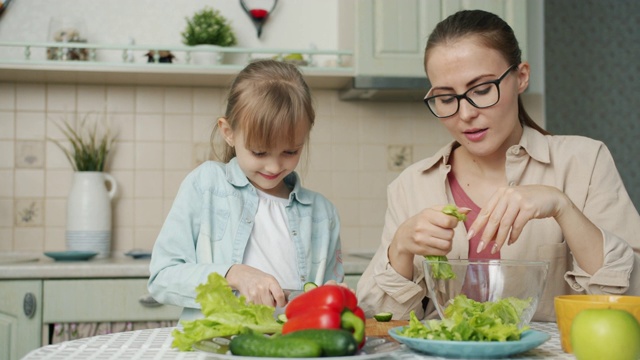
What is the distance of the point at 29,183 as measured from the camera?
2.82m

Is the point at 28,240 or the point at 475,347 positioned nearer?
the point at 475,347

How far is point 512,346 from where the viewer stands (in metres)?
0.92

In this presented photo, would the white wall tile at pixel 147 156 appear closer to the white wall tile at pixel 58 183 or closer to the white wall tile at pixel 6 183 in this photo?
the white wall tile at pixel 58 183

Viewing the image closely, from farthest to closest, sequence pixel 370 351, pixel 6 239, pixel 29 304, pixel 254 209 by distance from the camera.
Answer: pixel 6 239
pixel 29 304
pixel 254 209
pixel 370 351

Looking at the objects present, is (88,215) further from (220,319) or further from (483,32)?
(220,319)

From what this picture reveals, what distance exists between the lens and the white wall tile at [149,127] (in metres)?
2.88

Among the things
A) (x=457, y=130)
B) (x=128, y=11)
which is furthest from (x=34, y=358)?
(x=128, y=11)

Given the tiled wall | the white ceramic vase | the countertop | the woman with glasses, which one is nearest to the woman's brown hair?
the woman with glasses

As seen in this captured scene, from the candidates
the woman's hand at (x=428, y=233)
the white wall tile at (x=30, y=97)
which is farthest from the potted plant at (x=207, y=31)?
the woman's hand at (x=428, y=233)

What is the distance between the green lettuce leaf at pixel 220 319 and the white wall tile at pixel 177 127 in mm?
1930

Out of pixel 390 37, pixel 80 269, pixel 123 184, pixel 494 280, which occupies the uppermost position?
pixel 390 37

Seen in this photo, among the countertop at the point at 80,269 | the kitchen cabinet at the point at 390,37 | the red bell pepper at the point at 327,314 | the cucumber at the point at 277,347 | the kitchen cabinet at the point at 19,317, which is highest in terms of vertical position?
the kitchen cabinet at the point at 390,37

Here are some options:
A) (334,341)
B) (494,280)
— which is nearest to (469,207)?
(494,280)

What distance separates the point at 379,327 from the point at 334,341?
14.1 inches
